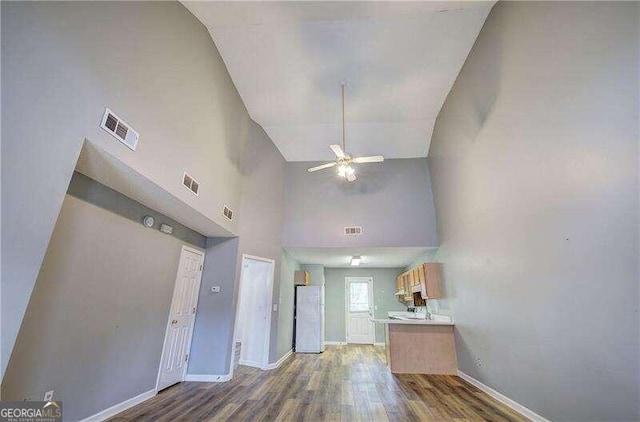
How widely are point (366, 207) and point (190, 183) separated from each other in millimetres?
3812

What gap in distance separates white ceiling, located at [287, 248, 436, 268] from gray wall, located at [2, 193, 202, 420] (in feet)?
10.6

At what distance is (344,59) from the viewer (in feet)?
13.1

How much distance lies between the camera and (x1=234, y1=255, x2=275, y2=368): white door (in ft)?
16.6

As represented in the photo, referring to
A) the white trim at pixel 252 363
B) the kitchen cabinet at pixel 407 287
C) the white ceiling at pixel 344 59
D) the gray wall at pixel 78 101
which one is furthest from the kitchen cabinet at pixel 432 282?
the gray wall at pixel 78 101

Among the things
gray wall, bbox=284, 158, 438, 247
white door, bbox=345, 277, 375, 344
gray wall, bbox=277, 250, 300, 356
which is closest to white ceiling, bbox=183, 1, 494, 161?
gray wall, bbox=284, 158, 438, 247

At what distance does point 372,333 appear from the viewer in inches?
328

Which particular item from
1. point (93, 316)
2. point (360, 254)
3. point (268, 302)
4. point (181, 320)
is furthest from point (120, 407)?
point (360, 254)

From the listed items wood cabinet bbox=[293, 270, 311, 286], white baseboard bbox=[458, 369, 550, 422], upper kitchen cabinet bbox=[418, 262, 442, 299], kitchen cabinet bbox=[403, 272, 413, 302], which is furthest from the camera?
wood cabinet bbox=[293, 270, 311, 286]

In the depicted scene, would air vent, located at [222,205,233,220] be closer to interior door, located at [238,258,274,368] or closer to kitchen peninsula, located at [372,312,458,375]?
interior door, located at [238,258,274,368]

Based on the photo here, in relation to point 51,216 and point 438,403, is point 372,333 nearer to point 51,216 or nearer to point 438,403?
point 438,403

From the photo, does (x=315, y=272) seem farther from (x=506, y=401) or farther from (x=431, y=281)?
(x=506, y=401)

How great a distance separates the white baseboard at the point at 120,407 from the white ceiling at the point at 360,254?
11.3 ft

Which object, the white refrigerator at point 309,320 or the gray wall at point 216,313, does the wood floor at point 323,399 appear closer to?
the gray wall at point 216,313

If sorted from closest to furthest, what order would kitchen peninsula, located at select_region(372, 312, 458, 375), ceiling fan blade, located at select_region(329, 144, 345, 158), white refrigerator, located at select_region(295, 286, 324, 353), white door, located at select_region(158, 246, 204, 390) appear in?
white door, located at select_region(158, 246, 204, 390) < ceiling fan blade, located at select_region(329, 144, 345, 158) < kitchen peninsula, located at select_region(372, 312, 458, 375) < white refrigerator, located at select_region(295, 286, 324, 353)
